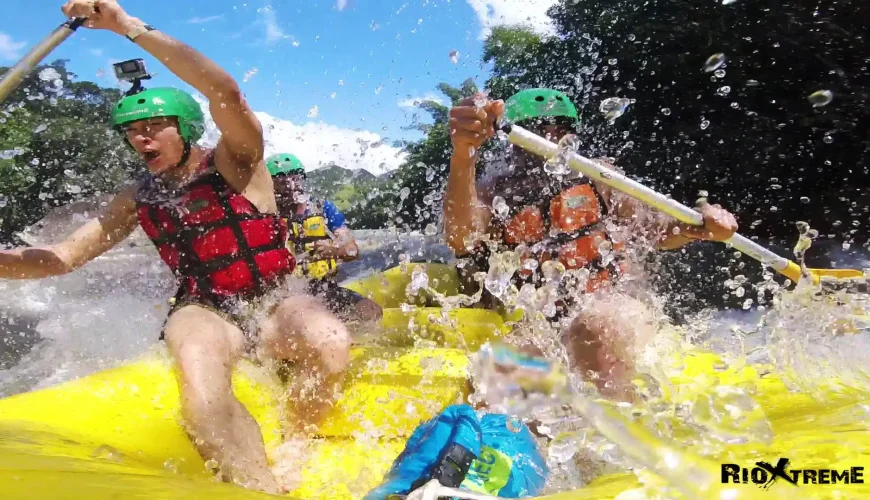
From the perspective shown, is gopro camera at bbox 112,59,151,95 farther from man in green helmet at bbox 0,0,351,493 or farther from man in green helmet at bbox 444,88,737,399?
man in green helmet at bbox 444,88,737,399

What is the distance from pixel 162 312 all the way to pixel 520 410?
9.77ft

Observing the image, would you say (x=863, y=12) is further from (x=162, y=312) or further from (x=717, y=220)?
(x=162, y=312)

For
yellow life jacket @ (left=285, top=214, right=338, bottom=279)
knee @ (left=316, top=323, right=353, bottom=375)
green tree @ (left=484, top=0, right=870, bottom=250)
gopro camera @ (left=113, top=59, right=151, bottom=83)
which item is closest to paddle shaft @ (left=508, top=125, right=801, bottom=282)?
knee @ (left=316, top=323, right=353, bottom=375)

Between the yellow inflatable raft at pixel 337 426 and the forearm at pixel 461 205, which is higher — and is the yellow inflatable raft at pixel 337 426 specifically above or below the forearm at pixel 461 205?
below

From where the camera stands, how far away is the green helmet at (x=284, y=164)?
170 inches

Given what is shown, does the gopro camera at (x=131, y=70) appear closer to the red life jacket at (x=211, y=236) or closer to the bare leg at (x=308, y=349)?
the red life jacket at (x=211, y=236)

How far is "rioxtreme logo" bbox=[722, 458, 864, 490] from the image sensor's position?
1.09 m

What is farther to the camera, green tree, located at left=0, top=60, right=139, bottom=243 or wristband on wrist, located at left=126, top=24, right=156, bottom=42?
green tree, located at left=0, top=60, right=139, bottom=243

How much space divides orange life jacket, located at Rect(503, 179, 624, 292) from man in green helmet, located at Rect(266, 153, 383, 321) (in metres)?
1.00

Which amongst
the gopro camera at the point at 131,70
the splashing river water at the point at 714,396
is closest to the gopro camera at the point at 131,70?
the gopro camera at the point at 131,70

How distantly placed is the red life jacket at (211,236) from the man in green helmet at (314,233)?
0.91m

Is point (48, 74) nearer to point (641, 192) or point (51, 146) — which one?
point (641, 192)

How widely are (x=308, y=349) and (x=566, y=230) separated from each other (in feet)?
3.70

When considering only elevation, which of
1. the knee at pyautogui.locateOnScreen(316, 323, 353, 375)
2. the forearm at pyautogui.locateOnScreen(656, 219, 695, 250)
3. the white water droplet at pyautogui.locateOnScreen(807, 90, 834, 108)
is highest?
the white water droplet at pyautogui.locateOnScreen(807, 90, 834, 108)
